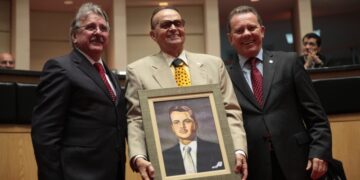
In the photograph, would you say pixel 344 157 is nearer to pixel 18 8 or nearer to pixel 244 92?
pixel 244 92

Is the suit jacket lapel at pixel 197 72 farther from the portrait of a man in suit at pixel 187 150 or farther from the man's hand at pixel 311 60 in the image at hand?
the man's hand at pixel 311 60

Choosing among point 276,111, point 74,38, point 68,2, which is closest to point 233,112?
point 276,111

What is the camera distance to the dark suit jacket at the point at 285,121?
2.94 meters

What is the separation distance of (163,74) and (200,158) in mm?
581

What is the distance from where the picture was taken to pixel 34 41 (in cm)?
1333

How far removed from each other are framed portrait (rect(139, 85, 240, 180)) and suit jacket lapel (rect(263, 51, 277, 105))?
410 millimetres

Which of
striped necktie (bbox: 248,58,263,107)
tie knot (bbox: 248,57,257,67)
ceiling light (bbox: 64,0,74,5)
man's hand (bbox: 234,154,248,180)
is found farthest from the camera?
ceiling light (bbox: 64,0,74,5)

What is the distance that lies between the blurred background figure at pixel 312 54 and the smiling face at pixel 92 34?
10.6 ft

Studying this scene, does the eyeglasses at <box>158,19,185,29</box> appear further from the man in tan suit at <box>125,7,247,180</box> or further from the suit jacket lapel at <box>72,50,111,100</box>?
the suit jacket lapel at <box>72,50,111,100</box>

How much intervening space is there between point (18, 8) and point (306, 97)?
34.1 ft

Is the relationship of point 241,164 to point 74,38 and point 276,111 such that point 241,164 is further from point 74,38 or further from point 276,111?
point 74,38

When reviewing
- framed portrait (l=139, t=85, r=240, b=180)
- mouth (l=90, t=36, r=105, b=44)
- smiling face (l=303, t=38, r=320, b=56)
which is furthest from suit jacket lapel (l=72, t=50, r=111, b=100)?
smiling face (l=303, t=38, r=320, b=56)

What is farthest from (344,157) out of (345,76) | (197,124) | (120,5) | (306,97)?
(120,5)

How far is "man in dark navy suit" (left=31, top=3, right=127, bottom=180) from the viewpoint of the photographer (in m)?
2.62
